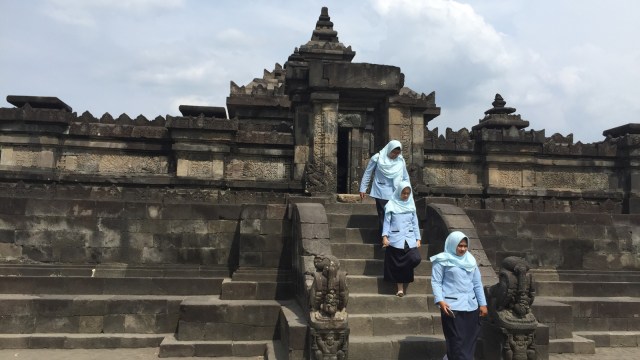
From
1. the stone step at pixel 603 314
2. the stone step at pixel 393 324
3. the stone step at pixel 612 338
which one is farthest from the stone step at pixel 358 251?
the stone step at pixel 612 338

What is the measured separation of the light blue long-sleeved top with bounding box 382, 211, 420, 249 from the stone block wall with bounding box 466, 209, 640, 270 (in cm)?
231

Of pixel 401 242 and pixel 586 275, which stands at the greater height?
pixel 401 242

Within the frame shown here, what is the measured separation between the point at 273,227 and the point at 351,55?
38.6 feet

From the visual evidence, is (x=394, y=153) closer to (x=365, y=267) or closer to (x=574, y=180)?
(x=365, y=267)

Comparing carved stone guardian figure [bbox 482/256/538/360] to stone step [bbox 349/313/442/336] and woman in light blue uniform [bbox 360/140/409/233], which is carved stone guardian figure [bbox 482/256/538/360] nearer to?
stone step [bbox 349/313/442/336]

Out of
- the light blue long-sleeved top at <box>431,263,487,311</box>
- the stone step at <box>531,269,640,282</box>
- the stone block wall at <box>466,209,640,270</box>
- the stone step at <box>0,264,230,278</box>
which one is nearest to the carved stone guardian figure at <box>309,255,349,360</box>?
the light blue long-sleeved top at <box>431,263,487,311</box>

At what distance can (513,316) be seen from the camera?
6.01 meters

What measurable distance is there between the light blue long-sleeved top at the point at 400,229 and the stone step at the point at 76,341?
396 centimetres

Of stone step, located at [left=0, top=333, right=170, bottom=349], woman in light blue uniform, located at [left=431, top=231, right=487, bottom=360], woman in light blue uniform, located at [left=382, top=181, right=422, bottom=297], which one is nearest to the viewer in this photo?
woman in light blue uniform, located at [left=431, top=231, right=487, bottom=360]

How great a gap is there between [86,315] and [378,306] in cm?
475

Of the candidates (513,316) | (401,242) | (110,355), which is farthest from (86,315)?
(513,316)

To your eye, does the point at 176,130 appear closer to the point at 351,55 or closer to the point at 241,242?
the point at 241,242

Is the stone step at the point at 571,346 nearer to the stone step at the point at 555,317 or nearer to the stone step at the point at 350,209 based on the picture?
the stone step at the point at 555,317

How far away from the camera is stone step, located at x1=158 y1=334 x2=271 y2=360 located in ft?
23.5
